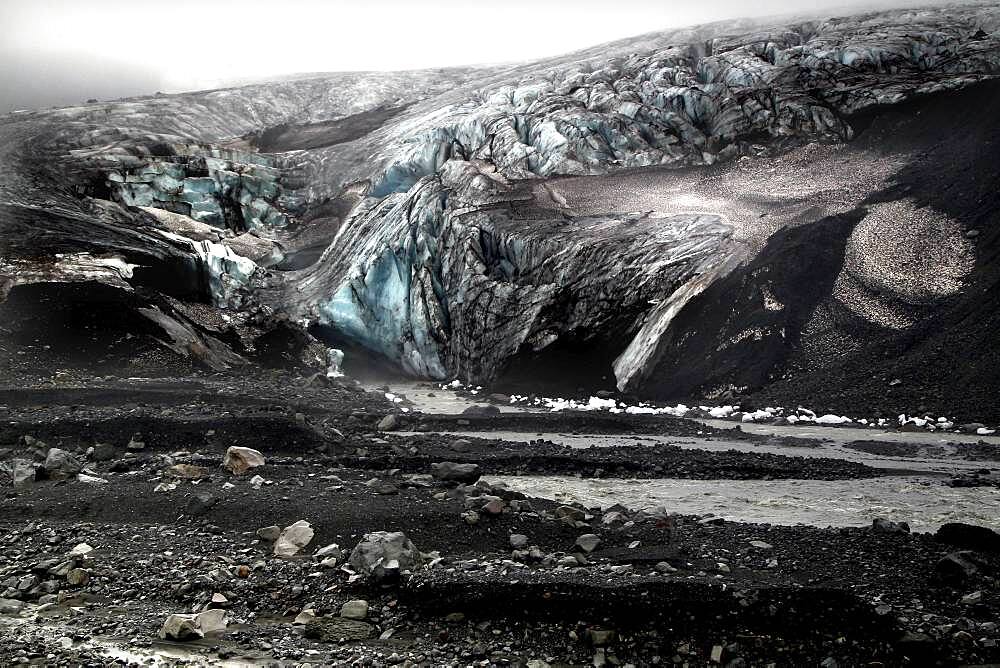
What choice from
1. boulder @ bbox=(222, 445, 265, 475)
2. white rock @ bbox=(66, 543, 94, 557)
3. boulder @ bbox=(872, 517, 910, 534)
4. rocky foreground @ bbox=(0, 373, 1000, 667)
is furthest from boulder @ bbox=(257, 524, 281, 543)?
boulder @ bbox=(872, 517, 910, 534)

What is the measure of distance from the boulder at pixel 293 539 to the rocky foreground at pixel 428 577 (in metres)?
0.02

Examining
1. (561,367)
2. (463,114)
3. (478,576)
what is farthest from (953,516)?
(463,114)

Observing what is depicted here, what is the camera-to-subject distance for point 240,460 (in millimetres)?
12359

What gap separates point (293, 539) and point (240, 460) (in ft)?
11.7

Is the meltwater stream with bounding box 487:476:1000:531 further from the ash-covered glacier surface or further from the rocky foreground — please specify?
the ash-covered glacier surface

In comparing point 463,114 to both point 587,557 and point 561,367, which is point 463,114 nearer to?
point 561,367

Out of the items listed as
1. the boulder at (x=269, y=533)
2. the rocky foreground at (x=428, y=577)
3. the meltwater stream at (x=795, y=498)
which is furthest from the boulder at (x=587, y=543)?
the boulder at (x=269, y=533)

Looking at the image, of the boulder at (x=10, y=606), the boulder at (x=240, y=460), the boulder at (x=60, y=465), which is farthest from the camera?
the boulder at (x=240, y=460)

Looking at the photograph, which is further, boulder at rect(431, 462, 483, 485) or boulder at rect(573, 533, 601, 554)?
boulder at rect(431, 462, 483, 485)

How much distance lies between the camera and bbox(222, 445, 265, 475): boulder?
12234 mm

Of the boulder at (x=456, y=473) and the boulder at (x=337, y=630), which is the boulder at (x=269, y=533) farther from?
→ the boulder at (x=456, y=473)

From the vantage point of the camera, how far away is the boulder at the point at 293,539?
9062 mm

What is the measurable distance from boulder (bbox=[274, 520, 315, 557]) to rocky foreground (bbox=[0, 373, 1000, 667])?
0.08 ft

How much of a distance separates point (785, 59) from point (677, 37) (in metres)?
11.7
